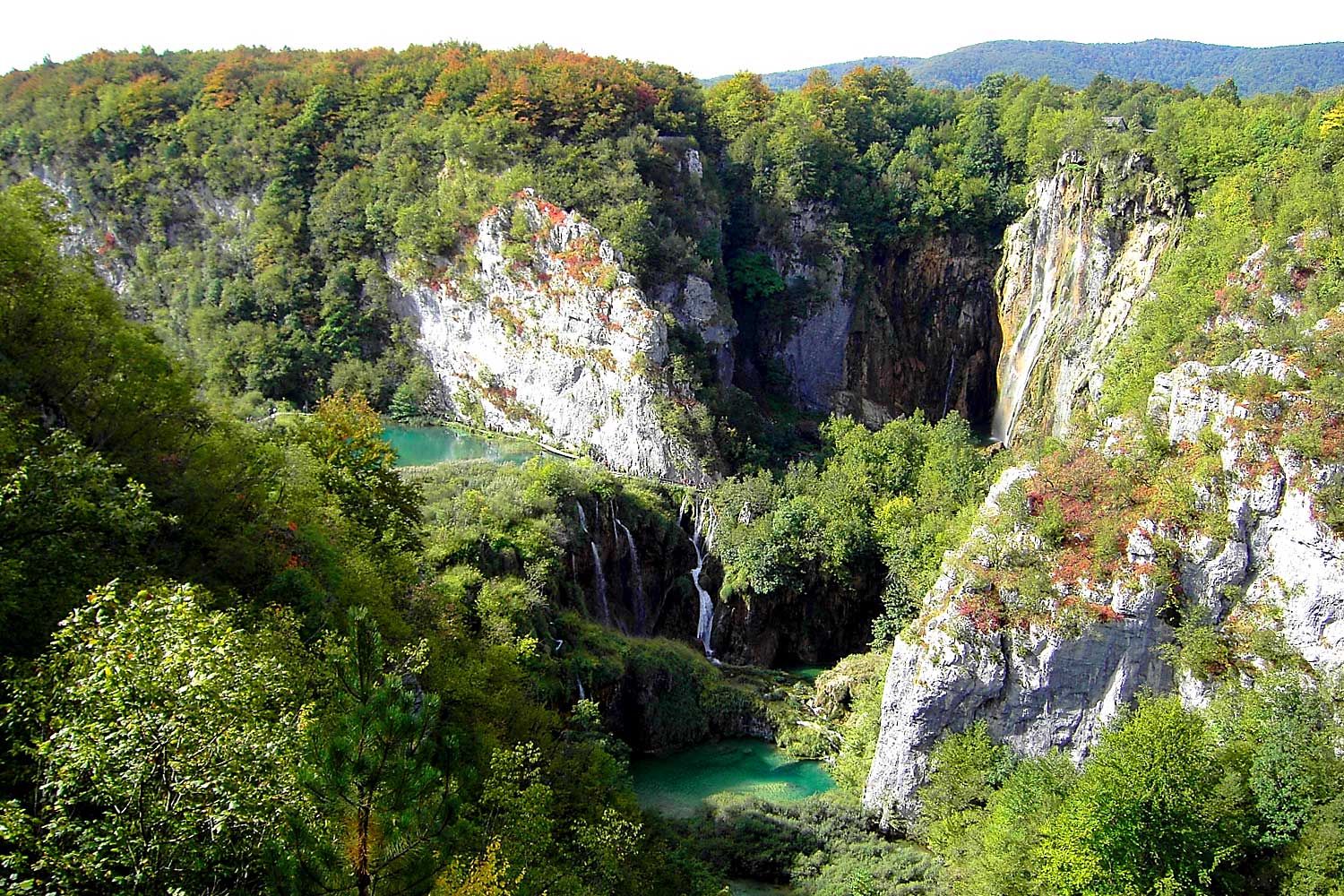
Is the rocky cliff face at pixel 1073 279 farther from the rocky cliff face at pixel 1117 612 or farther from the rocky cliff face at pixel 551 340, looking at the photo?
the rocky cliff face at pixel 551 340

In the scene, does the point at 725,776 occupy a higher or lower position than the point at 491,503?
lower

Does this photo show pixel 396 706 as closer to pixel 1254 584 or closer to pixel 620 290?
pixel 1254 584

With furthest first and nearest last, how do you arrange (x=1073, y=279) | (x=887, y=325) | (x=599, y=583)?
(x=887, y=325)
(x=1073, y=279)
(x=599, y=583)

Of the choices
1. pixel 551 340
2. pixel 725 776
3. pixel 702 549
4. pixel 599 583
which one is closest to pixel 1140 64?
pixel 551 340

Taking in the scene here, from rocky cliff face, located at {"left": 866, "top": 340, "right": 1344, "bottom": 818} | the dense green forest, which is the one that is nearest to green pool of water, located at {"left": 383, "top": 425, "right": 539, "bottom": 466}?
the dense green forest

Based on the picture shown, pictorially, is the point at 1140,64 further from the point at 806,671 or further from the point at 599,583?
the point at 599,583

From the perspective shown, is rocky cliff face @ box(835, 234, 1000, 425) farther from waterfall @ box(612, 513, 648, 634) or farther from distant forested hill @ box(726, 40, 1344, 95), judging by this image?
distant forested hill @ box(726, 40, 1344, 95)

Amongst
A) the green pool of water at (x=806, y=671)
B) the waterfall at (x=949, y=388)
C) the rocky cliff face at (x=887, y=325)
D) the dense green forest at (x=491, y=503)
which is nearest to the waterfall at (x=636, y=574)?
the dense green forest at (x=491, y=503)
